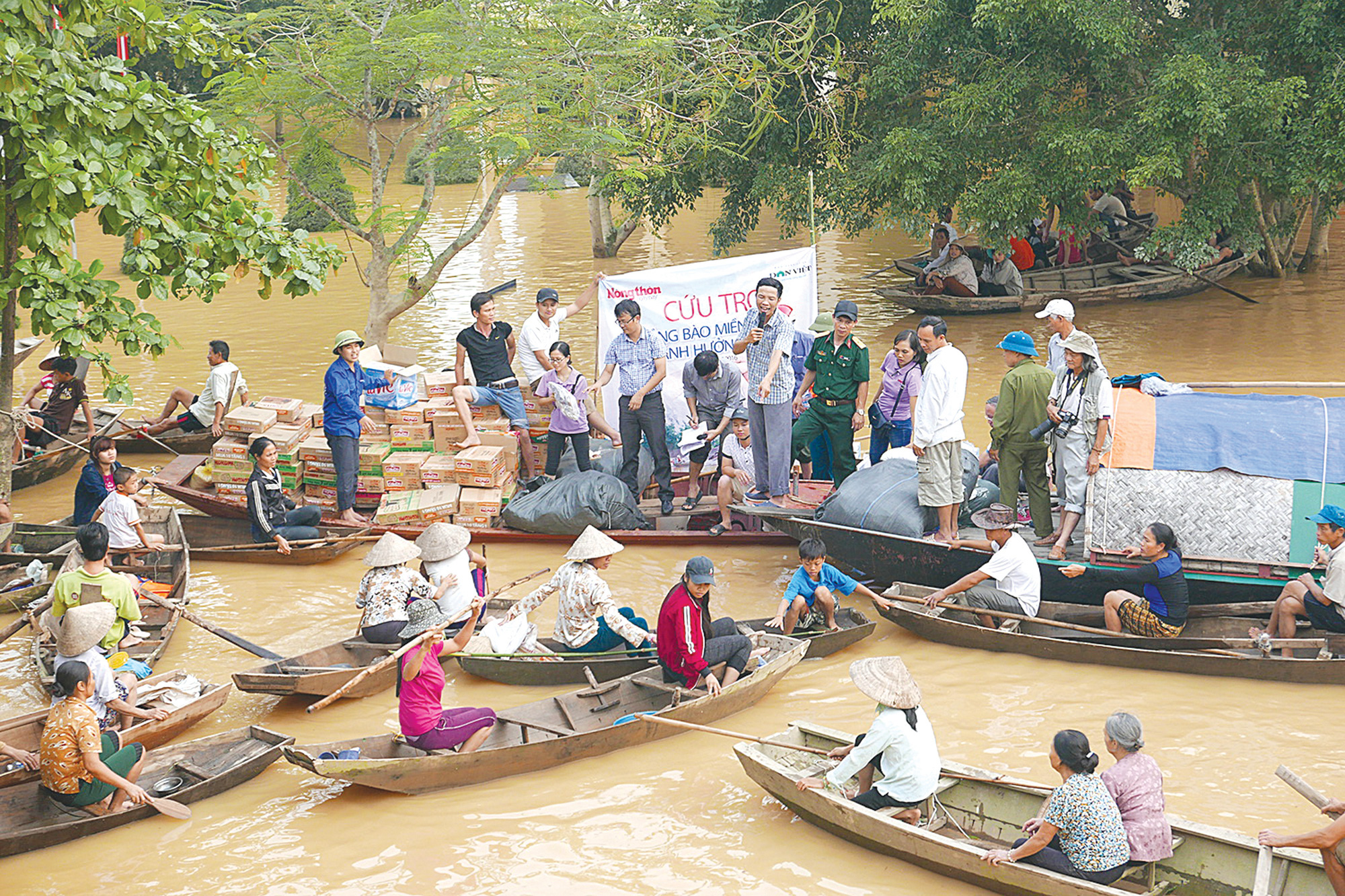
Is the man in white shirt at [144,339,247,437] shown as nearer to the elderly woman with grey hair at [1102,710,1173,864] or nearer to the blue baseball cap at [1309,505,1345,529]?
the elderly woman with grey hair at [1102,710,1173,864]

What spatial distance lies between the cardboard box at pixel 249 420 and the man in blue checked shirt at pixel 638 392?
3488 mm

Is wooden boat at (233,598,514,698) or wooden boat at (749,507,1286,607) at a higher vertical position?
wooden boat at (749,507,1286,607)

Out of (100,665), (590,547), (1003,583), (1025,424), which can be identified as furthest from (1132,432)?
(100,665)

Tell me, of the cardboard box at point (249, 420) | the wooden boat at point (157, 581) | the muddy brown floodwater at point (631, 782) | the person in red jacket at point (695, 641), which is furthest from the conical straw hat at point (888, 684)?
the cardboard box at point (249, 420)

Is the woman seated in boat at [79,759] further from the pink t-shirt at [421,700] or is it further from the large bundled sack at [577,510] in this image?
the large bundled sack at [577,510]

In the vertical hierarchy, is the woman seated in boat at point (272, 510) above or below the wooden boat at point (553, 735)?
above

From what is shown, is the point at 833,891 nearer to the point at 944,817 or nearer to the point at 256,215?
the point at 944,817

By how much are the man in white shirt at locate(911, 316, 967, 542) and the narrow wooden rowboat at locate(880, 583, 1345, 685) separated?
0.89 m

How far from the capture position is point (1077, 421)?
9148 millimetres

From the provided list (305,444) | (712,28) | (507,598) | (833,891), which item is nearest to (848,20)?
(712,28)

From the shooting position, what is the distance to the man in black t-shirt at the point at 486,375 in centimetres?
1184

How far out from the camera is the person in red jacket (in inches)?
299

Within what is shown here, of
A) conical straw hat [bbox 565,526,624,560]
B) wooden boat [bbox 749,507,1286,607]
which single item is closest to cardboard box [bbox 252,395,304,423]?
wooden boat [bbox 749,507,1286,607]

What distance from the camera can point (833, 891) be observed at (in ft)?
20.7
